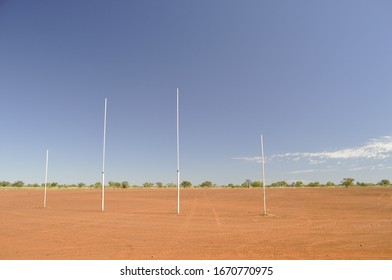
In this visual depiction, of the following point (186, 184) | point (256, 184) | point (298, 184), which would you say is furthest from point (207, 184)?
point (298, 184)

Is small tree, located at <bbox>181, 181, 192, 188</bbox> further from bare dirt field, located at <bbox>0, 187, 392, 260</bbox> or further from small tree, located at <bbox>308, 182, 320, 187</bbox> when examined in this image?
bare dirt field, located at <bbox>0, 187, 392, 260</bbox>

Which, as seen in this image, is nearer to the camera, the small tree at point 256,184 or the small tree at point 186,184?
the small tree at point 256,184

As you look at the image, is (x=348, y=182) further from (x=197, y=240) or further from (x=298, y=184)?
(x=197, y=240)

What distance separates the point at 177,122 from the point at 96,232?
9474mm

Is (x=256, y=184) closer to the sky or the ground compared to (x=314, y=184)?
closer to the sky

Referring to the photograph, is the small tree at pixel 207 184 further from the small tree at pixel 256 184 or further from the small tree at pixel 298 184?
the small tree at pixel 298 184

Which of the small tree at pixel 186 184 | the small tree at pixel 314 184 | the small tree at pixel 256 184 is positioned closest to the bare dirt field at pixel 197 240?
the small tree at pixel 256 184

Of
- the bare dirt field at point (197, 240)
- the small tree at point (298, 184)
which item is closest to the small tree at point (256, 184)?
the small tree at point (298, 184)

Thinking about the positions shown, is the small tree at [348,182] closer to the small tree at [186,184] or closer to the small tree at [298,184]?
the small tree at [298,184]

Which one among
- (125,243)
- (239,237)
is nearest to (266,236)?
(239,237)

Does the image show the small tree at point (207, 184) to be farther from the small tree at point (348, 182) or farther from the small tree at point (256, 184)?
the small tree at point (348, 182)

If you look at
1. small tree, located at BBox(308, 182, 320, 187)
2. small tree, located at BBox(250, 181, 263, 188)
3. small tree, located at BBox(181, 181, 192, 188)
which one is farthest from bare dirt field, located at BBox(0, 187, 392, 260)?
small tree, located at BBox(181, 181, 192, 188)
